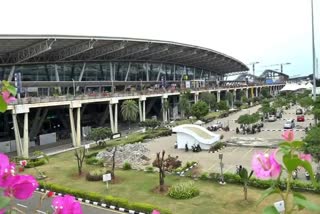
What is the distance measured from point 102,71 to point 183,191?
51695mm

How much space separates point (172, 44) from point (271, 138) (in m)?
33.9

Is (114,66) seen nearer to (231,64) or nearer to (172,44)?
(172,44)

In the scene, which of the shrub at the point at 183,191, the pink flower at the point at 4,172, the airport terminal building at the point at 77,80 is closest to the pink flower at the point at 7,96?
the pink flower at the point at 4,172

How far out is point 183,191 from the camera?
21.5 metres

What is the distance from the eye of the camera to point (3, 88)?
264cm

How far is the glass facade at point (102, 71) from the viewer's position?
5706 cm

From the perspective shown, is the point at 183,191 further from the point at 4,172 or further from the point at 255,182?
the point at 4,172

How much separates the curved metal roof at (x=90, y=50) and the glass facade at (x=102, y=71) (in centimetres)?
156

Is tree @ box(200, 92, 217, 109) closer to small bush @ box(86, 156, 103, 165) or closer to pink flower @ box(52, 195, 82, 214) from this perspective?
small bush @ box(86, 156, 103, 165)

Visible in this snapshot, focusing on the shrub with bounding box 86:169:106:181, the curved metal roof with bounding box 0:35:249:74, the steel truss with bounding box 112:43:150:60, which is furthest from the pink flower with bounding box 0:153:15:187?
the steel truss with bounding box 112:43:150:60

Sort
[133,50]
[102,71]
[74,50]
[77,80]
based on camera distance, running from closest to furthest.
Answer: [74,50] < [77,80] < [133,50] < [102,71]

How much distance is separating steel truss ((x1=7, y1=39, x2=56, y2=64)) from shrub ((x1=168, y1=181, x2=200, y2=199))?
32.0m

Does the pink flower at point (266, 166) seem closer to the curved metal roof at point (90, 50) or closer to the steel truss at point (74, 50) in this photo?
the curved metal roof at point (90, 50)

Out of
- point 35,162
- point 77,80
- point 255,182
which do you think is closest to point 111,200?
point 255,182
